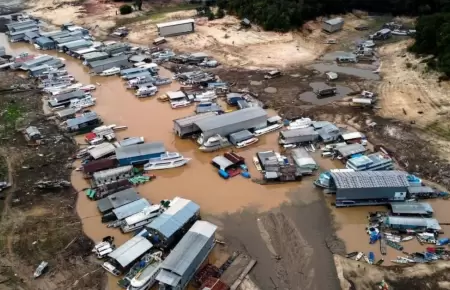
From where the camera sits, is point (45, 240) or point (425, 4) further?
point (425, 4)

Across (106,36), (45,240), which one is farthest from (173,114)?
(106,36)

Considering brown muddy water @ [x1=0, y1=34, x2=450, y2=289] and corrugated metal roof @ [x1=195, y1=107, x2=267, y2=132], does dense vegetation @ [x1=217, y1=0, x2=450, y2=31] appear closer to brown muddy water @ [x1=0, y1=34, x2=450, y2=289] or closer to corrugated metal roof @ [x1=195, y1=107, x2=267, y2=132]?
brown muddy water @ [x1=0, y1=34, x2=450, y2=289]

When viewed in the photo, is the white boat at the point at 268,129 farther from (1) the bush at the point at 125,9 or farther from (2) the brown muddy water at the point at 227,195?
(1) the bush at the point at 125,9

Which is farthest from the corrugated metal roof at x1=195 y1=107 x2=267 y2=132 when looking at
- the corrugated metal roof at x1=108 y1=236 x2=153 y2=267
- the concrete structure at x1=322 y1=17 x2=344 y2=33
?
the concrete structure at x1=322 y1=17 x2=344 y2=33

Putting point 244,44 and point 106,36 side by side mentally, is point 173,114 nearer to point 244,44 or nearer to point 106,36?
point 244,44

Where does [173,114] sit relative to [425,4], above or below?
below

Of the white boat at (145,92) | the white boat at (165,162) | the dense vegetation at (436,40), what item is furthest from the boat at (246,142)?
the dense vegetation at (436,40)
